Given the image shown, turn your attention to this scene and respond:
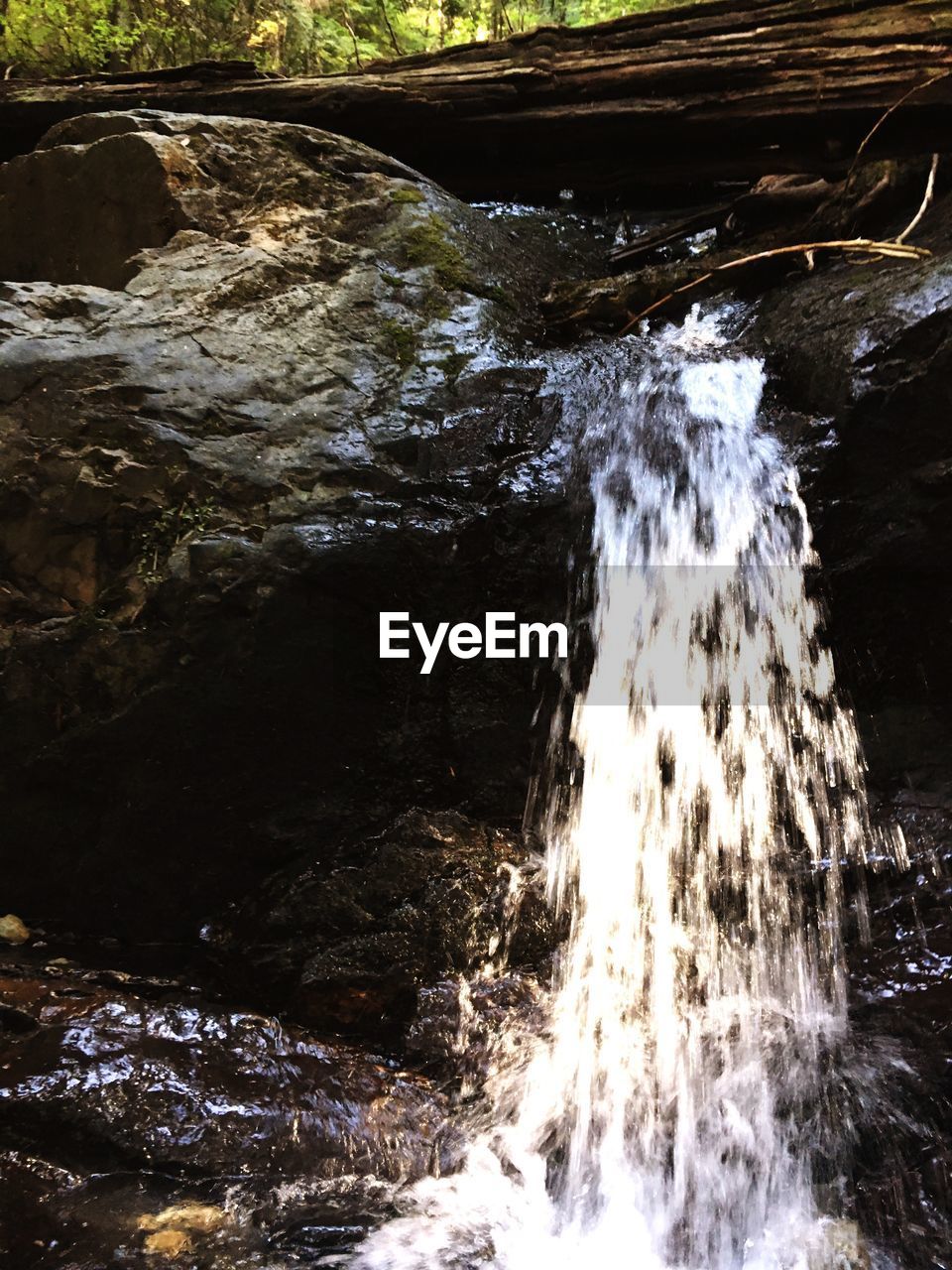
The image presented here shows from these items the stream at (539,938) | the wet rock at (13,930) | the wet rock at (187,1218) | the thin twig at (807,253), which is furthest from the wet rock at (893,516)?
the wet rock at (13,930)

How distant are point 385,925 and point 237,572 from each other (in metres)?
1.59

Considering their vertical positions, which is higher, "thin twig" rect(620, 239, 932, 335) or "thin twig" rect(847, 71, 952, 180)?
"thin twig" rect(847, 71, 952, 180)

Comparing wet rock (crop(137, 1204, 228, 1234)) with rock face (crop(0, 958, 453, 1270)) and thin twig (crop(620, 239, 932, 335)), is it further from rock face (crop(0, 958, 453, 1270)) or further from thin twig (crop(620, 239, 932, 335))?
thin twig (crop(620, 239, 932, 335))

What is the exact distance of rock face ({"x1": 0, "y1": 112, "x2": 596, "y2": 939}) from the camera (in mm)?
3189

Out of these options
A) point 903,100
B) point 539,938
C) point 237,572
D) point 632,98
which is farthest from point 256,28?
point 539,938

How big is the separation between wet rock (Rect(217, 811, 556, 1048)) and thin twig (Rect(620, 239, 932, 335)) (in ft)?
11.1

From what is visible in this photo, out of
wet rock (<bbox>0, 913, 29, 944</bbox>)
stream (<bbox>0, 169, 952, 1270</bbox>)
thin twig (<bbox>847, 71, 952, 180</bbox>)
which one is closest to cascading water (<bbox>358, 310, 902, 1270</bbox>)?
stream (<bbox>0, 169, 952, 1270</bbox>)

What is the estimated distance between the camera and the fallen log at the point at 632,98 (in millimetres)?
4781

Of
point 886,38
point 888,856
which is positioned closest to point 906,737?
point 888,856

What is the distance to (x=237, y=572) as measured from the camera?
3.18m

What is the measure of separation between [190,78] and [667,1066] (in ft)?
23.7

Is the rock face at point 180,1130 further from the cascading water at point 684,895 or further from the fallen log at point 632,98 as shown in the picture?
the fallen log at point 632,98

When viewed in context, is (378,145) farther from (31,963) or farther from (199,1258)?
(199,1258)

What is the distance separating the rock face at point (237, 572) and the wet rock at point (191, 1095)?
52 cm
